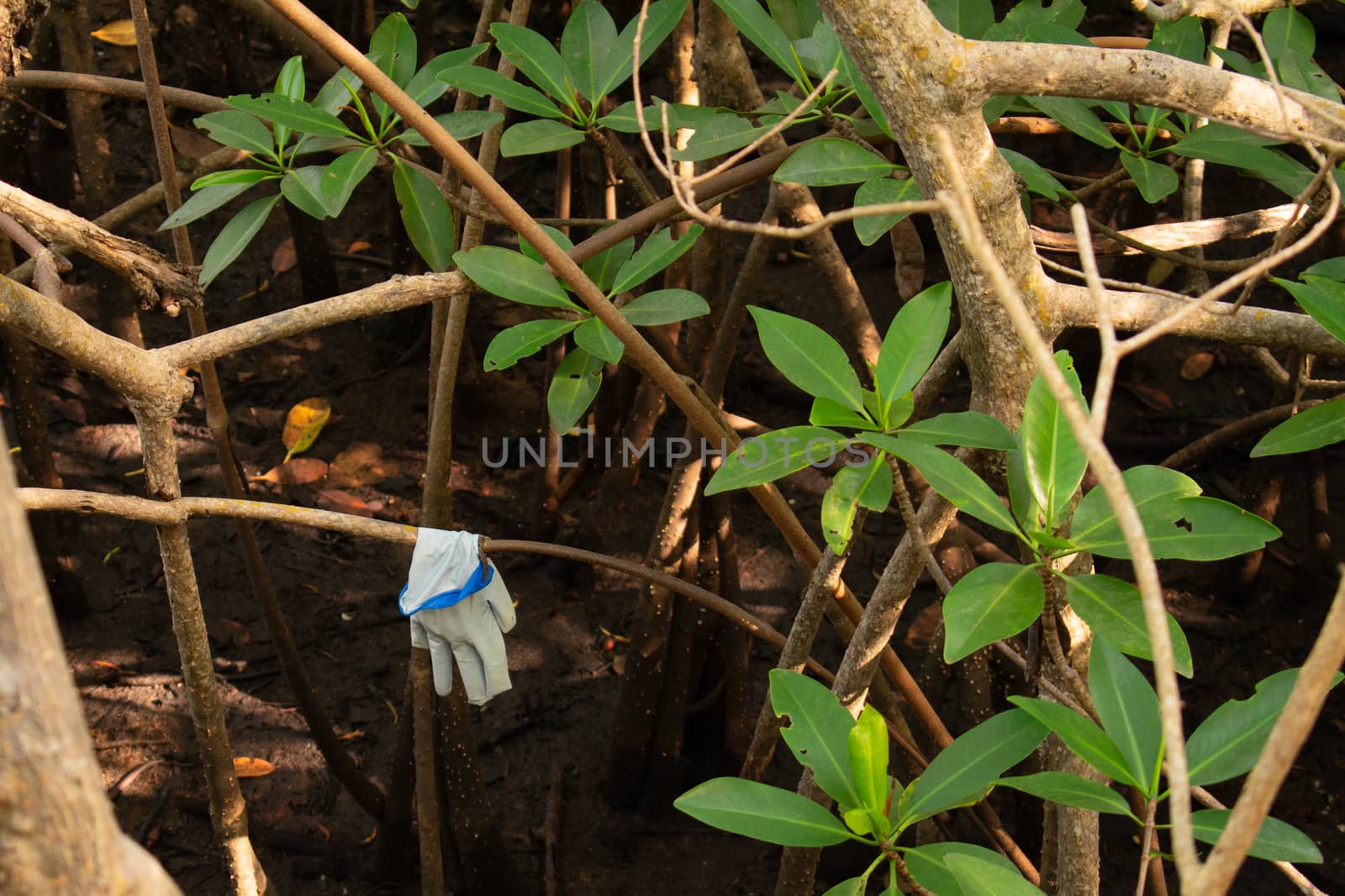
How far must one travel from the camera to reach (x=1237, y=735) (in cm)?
98

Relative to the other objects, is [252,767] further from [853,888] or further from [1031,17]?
[1031,17]

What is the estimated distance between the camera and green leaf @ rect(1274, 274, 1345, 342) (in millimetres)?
1116

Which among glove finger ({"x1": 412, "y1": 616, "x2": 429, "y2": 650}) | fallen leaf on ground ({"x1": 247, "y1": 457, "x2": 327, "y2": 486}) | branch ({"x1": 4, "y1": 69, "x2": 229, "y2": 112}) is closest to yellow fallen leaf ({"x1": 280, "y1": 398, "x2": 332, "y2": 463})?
fallen leaf on ground ({"x1": 247, "y1": 457, "x2": 327, "y2": 486})

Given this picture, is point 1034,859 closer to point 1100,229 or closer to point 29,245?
point 1100,229

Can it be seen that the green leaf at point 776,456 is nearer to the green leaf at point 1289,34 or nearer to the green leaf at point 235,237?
the green leaf at point 235,237

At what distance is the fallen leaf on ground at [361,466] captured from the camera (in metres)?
3.12

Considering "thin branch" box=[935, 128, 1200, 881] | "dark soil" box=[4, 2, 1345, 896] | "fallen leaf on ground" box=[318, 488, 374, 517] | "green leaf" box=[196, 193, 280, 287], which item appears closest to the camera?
"thin branch" box=[935, 128, 1200, 881]

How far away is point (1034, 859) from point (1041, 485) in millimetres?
1978

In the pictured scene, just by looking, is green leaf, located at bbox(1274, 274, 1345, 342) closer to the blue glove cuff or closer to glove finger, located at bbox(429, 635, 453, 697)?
the blue glove cuff

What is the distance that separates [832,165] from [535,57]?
431mm

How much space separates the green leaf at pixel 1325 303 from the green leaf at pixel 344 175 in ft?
3.37

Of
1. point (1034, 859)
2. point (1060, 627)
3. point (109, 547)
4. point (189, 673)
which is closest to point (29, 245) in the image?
point (189, 673)

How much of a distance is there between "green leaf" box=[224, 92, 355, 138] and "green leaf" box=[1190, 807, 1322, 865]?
119 centimetres

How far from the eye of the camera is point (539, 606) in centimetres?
297
